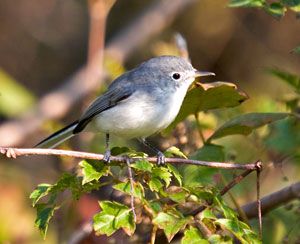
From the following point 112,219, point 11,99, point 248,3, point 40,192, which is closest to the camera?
point 112,219

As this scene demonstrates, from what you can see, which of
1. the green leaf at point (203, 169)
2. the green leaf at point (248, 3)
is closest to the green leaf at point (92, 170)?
the green leaf at point (203, 169)

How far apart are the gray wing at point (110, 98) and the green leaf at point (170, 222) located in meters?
1.23

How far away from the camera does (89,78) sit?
4.73 metres

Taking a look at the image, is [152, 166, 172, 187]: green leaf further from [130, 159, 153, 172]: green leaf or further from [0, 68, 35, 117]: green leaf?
[0, 68, 35, 117]: green leaf

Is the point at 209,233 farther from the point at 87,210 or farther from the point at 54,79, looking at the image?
the point at 54,79

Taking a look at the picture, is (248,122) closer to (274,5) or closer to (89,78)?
(274,5)

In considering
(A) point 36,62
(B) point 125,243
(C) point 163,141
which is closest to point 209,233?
(B) point 125,243

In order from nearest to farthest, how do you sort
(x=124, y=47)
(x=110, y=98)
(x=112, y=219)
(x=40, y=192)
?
(x=112, y=219) < (x=40, y=192) < (x=110, y=98) < (x=124, y=47)

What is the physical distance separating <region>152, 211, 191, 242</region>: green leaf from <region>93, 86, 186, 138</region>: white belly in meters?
0.87

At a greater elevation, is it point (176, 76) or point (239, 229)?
point (176, 76)

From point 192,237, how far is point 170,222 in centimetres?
7

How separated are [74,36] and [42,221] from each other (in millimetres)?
5261

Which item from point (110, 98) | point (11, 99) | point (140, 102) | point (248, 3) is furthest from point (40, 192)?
point (11, 99)

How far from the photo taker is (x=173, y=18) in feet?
20.6
